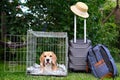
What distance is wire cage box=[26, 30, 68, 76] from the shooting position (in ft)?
14.5

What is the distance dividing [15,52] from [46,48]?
28.2 inches

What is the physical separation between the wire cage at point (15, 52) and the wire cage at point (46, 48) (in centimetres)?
30

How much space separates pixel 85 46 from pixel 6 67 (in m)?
1.31

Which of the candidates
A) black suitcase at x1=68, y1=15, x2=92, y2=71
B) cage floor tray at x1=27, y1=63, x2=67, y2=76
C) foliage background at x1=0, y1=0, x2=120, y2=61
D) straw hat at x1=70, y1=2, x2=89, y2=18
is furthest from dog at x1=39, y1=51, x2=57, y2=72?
foliage background at x1=0, y1=0, x2=120, y2=61

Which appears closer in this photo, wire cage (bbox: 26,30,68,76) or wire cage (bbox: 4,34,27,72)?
wire cage (bbox: 26,30,68,76)

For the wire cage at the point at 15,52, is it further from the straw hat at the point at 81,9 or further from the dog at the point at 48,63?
the straw hat at the point at 81,9

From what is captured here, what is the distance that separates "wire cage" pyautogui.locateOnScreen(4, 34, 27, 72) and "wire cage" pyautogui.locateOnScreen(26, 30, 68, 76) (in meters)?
0.30

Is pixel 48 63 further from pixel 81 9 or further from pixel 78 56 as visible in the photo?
pixel 81 9

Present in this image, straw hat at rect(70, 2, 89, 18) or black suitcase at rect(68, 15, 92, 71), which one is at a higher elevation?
straw hat at rect(70, 2, 89, 18)

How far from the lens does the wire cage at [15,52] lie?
5.00 m

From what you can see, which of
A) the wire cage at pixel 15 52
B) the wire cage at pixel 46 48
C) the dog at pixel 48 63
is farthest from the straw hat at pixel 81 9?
the wire cage at pixel 15 52

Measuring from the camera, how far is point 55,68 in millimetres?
4383

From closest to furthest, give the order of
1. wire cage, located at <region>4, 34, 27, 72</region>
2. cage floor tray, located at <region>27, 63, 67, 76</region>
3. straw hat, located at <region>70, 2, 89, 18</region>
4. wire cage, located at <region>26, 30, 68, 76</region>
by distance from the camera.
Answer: cage floor tray, located at <region>27, 63, 67, 76</region> → wire cage, located at <region>26, 30, 68, 76</region> → straw hat, located at <region>70, 2, 89, 18</region> → wire cage, located at <region>4, 34, 27, 72</region>

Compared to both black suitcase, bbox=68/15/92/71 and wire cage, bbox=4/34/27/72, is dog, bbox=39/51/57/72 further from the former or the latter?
wire cage, bbox=4/34/27/72
